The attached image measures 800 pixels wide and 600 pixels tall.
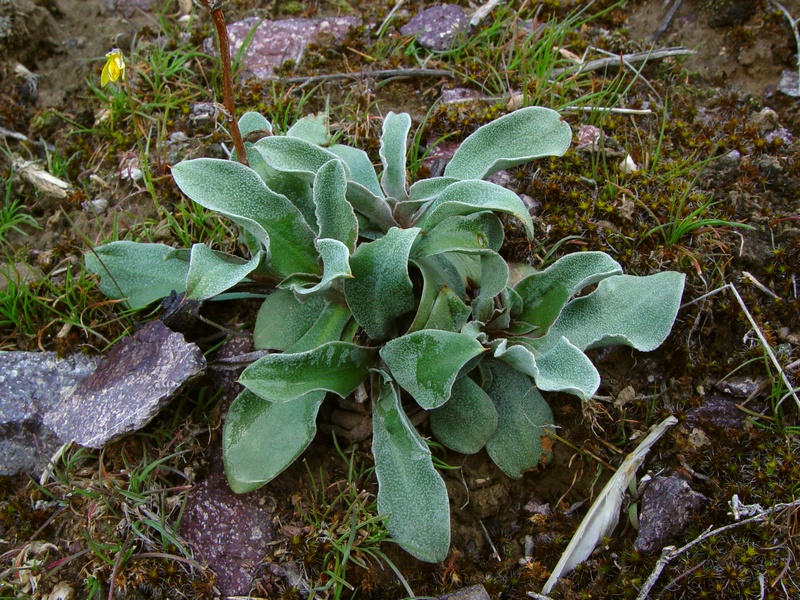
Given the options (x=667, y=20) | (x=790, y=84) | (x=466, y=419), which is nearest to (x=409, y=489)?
(x=466, y=419)

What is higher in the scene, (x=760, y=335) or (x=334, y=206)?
(x=334, y=206)

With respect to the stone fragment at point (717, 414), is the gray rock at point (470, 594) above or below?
below

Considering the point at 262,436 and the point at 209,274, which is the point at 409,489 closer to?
the point at 262,436

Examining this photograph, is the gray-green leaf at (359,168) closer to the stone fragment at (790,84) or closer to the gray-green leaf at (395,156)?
the gray-green leaf at (395,156)

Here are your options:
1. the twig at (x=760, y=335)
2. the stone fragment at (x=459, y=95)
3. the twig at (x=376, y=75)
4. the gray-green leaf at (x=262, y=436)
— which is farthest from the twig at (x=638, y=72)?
the gray-green leaf at (x=262, y=436)

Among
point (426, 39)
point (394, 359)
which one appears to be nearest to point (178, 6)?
point (426, 39)

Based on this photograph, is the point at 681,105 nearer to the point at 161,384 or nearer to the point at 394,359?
the point at 394,359

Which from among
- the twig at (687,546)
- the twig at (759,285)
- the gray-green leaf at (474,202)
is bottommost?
the twig at (687,546)
